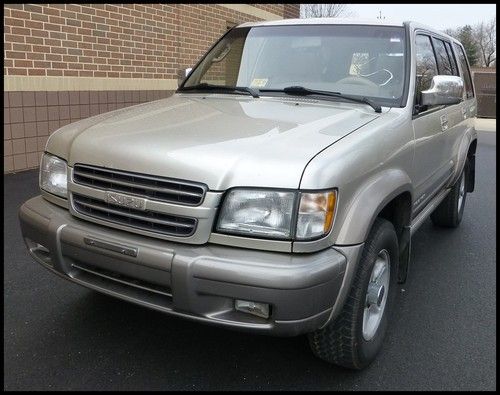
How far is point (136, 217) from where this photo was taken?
7.96ft

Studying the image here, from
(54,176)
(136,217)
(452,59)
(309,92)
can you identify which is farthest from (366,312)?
(452,59)

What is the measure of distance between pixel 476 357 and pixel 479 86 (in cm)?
2031

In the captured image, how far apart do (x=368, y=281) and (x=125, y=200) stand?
1263mm

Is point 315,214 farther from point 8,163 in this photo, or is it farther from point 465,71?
point 8,163

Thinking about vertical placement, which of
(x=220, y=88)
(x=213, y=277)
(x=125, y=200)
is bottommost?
(x=213, y=277)

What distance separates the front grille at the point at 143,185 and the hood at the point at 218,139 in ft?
0.11

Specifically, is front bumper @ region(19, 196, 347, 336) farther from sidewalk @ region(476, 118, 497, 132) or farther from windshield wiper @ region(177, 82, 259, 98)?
sidewalk @ region(476, 118, 497, 132)

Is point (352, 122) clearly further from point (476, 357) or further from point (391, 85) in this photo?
point (476, 357)

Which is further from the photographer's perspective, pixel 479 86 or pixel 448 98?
pixel 479 86

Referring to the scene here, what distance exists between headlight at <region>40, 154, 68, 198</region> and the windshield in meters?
1.45

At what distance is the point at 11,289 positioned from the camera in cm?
370

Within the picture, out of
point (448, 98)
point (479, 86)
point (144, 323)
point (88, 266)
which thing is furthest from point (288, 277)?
point (479, 86)

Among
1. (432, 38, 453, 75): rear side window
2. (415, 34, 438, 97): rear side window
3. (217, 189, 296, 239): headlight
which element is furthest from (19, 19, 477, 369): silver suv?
(432, 38, 453, 75): rear side window

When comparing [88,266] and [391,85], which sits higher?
[391,85]
